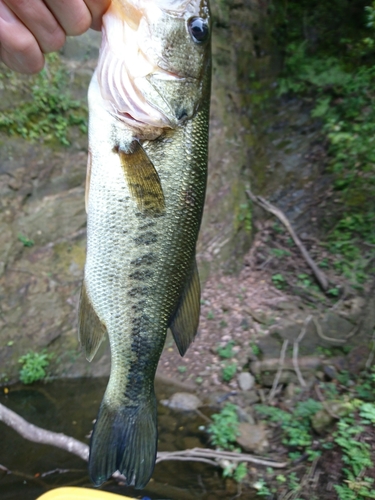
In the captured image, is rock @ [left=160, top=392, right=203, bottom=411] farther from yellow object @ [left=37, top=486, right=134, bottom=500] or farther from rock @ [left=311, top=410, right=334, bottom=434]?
yellow object @ [left=37, top=486, right=134, bottom=500]

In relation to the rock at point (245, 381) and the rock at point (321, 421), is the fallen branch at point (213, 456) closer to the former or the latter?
the rock at point (321, 421)

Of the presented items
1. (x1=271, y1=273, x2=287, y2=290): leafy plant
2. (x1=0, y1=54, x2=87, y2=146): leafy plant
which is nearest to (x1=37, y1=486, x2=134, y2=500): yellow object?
(x1=0, y1=54, x2=87, y2=146): leafy plant

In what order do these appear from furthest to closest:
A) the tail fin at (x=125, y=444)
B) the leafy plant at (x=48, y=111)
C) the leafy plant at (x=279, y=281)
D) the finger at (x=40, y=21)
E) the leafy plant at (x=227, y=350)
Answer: the leafy plant at (x=279, y=281)
the leafy plant at (x=227, y=350)
the leafy plant at (x=48, y=111)
the tail fin at (x=125, y=444)
the finger at (x=40, y=21)

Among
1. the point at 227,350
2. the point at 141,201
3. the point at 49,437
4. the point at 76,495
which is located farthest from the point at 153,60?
the point at 227,350

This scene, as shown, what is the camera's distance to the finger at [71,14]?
3.61ft

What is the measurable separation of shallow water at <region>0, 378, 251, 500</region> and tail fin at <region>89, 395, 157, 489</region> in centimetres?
167

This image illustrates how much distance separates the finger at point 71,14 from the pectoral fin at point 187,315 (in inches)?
34.9

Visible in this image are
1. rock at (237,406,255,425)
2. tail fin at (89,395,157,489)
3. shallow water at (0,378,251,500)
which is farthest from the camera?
rock at (237,406,255,425)

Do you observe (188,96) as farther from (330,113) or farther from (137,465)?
(330,113)

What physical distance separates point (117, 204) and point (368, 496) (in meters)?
2.72

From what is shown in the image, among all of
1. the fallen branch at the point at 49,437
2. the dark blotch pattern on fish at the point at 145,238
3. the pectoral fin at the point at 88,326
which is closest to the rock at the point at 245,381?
the fallen branch at the point at 49,437

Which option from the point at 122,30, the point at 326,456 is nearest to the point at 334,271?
the point at 326,456

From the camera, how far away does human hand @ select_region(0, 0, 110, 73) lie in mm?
1083

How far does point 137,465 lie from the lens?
1.44m
